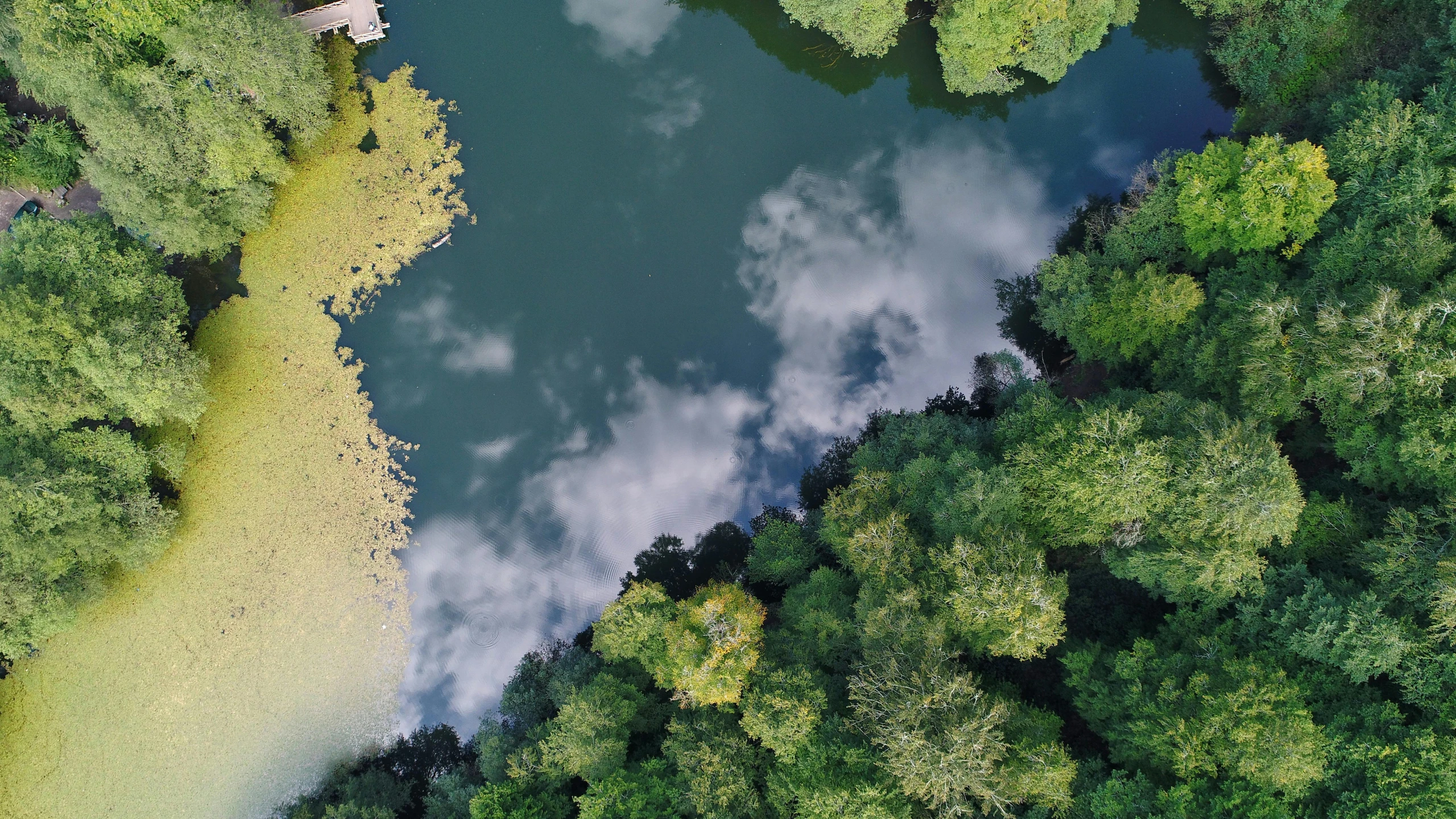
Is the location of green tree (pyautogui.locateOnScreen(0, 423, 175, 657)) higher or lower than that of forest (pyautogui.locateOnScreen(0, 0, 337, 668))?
lower

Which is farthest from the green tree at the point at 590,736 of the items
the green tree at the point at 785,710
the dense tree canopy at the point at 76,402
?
the dense tree canopy at the point at 76,402

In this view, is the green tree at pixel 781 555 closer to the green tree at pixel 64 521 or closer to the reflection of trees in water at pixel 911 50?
the reflection of trees in water at pixel 911 50

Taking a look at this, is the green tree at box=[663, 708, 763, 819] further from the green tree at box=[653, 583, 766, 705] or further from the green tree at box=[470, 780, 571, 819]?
the green tree at box=[470, 780, 571, 819]

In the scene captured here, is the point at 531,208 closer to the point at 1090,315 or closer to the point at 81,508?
the point at 81,508

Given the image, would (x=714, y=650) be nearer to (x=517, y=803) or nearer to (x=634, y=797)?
(x=634, y=797)

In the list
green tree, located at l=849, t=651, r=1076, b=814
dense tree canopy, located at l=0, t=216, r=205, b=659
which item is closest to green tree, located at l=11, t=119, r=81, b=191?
dense tree canopy, located at l=0, t=216, r=205, b=659
